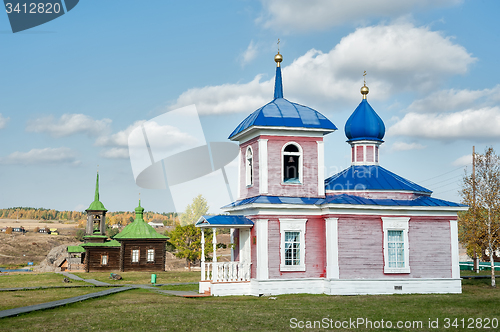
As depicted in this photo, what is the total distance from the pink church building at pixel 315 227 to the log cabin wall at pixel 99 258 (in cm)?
2293

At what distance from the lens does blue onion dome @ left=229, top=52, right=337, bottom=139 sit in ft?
72.8

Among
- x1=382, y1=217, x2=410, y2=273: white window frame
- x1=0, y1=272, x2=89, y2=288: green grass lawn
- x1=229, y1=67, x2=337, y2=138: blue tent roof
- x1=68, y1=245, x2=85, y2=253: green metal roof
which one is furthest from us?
x1=68, y1=245, x2=85, y2=253: green metal roof

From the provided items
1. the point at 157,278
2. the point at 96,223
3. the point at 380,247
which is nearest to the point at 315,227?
the point at 380,247

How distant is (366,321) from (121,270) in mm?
31799

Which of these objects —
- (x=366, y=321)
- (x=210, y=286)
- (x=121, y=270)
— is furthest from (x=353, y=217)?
(x=121, y=270)

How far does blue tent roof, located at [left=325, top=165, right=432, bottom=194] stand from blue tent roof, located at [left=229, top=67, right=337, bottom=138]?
115 inches

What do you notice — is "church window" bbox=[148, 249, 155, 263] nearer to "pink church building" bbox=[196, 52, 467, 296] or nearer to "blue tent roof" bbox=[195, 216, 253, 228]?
"pink church building" bbox=[196, 52, 467, 296]

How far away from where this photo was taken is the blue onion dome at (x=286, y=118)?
22203 mm

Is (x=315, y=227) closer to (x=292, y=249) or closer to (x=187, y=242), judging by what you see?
(x=292, y=249)

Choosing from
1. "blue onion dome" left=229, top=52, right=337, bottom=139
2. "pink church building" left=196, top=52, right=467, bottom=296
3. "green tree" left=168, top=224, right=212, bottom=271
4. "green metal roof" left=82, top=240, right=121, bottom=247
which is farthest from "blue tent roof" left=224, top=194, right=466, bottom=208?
"green metal roof" left=82, top=240, right=121, bottom=247

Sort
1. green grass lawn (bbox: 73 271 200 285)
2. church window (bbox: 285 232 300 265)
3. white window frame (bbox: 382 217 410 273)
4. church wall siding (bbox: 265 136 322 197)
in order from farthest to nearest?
green grass lawn (bbox: 73 271 200 285), church wall siding (bbox: 265 136 322 197), white window frame (bbox: 382 217 410 273), church window (bbox: 285 232 300 265)

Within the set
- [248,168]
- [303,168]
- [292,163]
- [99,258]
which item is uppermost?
[292,163]

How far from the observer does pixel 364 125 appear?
1034 inches

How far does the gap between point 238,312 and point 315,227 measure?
7509 millimetres
